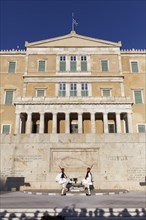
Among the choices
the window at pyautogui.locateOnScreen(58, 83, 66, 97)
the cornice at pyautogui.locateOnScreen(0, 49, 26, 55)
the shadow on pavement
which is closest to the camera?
the shadow on pavement

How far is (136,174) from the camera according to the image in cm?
1941

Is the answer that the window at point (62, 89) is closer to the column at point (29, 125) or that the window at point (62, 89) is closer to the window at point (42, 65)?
the window at point (42, 65)

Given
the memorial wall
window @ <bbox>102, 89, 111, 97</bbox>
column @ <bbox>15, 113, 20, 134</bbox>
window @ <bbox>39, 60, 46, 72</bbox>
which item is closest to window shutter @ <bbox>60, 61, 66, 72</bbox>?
window @ <bbox>39, 60, 46, 72</bbox>

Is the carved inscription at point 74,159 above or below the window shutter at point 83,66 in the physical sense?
below

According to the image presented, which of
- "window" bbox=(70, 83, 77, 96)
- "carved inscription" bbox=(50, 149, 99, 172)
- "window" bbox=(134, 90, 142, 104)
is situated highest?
"window" bbox=(70, 83, 77, 96)

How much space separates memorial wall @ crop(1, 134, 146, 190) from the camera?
62.8 feet

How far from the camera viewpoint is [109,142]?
20969 millimetres

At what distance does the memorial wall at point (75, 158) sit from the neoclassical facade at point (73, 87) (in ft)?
28.6

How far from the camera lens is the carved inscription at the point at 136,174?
19.2 m

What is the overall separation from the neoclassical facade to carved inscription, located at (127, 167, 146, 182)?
34.4 feet

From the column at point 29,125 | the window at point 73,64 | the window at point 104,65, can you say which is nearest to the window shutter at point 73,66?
the window at point 73,64

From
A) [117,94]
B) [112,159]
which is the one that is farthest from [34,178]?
[117,94]

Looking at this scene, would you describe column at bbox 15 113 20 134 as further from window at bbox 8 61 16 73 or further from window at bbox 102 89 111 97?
window at bbox 102 89 111 97

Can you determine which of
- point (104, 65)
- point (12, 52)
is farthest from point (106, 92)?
point (12, 52)
